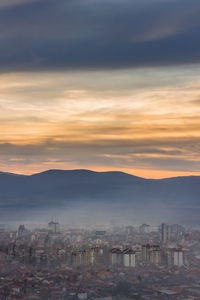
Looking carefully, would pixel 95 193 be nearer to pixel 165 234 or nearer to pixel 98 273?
pixel 165 234

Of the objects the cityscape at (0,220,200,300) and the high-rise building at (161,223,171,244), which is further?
the high-rise building at (161,223,171,244)

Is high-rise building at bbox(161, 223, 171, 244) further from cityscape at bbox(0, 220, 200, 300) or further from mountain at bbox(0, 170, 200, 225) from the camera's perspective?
mountain at bbox(0, 170, 200, 225)

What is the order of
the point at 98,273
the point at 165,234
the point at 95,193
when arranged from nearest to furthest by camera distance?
1. the point at 98,273
2. the point at 165,234
3. the point at 95,193

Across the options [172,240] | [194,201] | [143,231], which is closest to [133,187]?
[194,201]

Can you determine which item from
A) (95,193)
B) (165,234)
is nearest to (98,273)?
(165,234)

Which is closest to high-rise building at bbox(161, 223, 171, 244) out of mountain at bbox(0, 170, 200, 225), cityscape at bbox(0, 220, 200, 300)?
cityscape at bbox(0, 220, 200, 300)

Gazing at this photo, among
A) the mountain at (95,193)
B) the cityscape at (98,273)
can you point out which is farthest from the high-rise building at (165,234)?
the mountain at (95,193)

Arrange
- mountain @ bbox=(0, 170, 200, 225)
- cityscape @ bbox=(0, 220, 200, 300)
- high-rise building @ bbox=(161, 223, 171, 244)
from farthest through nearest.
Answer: mountain @ bbox=(0, 170, 200, 225)
high-rise building @ bbox=(161, 223, 171, 244)
cityscape @ bbox=(0, 220, 200, 300)

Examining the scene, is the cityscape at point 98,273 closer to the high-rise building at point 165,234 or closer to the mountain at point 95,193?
the high-rise building at point 165,234
